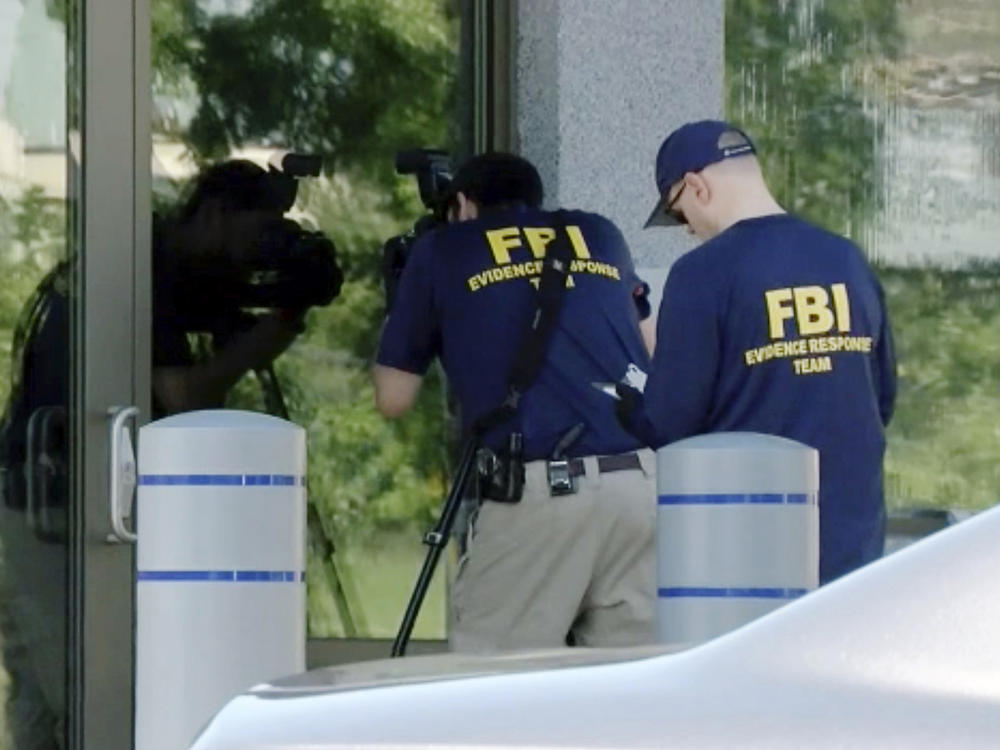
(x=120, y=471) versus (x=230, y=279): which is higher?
(x=230, y=279)

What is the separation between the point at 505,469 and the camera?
754 cm

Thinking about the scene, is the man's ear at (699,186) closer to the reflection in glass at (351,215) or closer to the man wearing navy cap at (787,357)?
the man wearing navy cap at (787,357)

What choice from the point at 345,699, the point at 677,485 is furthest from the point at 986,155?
the point at 345,699

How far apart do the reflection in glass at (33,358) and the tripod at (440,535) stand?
0.98 metres

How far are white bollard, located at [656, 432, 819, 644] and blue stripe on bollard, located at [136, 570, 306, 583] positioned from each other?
2.63 ft

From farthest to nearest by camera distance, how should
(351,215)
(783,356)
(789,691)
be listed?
(351,215), (783,356), (789,691)

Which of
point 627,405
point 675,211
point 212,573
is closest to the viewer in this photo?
point 212,573

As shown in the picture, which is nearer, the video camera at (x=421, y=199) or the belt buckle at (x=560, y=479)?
the belt buckle at (x=560, y=479)

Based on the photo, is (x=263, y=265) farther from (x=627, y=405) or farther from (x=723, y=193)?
(x=723, y=193)

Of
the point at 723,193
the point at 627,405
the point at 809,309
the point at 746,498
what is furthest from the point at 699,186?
the point at 746,498

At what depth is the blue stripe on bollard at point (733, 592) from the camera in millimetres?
5719

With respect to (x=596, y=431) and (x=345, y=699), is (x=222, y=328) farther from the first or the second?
(x=345, y=699)

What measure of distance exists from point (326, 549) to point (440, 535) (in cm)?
133

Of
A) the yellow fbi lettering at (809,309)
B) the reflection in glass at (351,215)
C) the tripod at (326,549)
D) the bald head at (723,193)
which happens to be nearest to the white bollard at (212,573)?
the yellow fbi lettering at (809,309)
